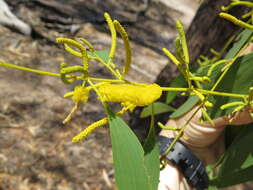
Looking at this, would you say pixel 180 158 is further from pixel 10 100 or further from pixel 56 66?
pixel 56 66

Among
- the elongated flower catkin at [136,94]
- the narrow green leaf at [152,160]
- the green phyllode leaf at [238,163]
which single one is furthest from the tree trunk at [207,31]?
the elongated flower catkin at [136,94]

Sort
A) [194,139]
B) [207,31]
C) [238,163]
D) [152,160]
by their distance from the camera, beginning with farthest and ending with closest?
[207,31] → [194,139] → [238,163] → [152,160]

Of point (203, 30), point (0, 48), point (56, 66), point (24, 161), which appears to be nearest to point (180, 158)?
point (203, 30)

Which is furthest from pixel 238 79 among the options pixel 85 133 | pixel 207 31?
pixel 207 31

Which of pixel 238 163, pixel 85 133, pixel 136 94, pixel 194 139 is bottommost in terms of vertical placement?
pixel 194 139

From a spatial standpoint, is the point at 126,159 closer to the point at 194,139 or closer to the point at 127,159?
the point at 127,159

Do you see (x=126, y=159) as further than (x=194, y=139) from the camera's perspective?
No

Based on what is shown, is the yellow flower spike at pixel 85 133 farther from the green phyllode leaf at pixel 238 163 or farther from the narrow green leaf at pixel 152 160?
the green phyllode leaf at pixel 238 163
